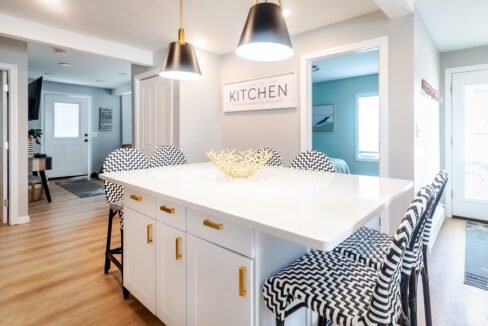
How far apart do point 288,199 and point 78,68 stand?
19.0ft

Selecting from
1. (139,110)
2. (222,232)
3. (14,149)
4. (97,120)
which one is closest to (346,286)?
(222,232)

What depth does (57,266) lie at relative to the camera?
2.50m

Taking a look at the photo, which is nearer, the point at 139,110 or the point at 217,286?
the point at 217,286

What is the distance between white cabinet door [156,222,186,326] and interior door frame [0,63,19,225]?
318 centimetres

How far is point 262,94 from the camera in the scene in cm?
361

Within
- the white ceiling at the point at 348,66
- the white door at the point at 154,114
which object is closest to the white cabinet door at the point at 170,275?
the white door at the point at 154,114

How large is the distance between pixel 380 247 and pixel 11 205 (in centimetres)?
426

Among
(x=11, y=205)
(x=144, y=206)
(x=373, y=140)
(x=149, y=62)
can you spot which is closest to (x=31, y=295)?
(x=144, y=206)

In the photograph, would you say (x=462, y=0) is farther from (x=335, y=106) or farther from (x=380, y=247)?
(x=335, y=106)

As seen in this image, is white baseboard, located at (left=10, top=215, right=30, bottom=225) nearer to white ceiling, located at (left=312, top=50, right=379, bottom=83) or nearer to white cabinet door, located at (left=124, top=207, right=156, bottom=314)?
white cabinet door, located at (left=124, top=207, right=156, bottom=314)

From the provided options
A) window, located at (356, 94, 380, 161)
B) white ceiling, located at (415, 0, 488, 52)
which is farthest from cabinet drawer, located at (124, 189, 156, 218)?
window, located at (356, 94, 380, 161)

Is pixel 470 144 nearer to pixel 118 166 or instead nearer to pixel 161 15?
pixel 161 15

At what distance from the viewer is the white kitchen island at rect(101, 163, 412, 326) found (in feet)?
3.26

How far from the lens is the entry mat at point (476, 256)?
7.54 feet
